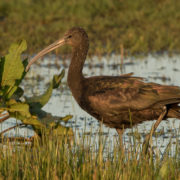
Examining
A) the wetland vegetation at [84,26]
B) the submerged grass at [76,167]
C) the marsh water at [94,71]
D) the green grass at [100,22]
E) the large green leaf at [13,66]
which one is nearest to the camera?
the submerged grass at [76,167]

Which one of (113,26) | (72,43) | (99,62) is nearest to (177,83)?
(99,62)

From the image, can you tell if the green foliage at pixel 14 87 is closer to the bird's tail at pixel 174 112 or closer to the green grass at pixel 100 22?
the bird's tail at pixel 174 112

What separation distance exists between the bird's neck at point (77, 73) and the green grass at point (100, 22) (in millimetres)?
5428

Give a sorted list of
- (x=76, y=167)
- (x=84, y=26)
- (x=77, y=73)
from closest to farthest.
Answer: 1. (x=76, y=167)
2. (x=77, y=73)
3. (x=84, y=26)

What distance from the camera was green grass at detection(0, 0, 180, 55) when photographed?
1332 cm

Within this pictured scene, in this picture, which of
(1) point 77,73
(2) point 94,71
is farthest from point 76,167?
(2) point 94,71

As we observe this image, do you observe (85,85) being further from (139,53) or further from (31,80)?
(139,53)

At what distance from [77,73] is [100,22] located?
27.2 ft

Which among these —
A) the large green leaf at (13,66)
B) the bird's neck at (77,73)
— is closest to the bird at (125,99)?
the bird's neck at (77,73)

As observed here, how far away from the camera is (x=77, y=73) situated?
690cm

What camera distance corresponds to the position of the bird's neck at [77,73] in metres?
6.63

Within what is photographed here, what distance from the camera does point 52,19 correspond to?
15.4m

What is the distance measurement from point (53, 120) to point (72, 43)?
1.05 m

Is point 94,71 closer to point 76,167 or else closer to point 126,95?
point 126,95
